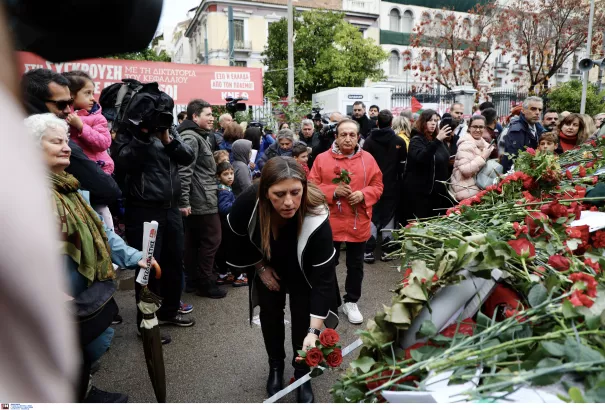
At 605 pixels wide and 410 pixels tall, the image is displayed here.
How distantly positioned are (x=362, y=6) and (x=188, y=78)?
119 feet

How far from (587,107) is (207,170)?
1272cm

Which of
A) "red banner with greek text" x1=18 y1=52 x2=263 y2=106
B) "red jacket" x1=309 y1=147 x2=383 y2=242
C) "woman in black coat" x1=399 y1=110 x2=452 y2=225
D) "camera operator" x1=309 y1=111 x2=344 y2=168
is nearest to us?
"red jacket" x1=309 y1=147 x2=383 y2=242

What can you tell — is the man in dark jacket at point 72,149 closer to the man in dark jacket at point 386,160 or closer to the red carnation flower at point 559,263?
the red carnation flower at point 559,263

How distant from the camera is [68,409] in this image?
0.64m

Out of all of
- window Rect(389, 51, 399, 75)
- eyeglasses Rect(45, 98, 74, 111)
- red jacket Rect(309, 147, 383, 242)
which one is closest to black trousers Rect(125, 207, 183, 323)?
eyeglasses Rect(45, 98, 74, 111)

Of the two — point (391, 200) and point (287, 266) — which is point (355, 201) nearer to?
point (287, 266)

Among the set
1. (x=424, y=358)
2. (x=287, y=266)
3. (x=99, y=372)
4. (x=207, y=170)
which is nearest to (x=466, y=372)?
(x=424, y=358)

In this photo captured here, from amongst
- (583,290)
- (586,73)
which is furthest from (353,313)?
(586,73)

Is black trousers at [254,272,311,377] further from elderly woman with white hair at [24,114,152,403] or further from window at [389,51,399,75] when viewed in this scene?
window at [389,51,399,75]

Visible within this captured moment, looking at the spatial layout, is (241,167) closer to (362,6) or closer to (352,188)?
(352,188)

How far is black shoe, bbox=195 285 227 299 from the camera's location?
4.91 m

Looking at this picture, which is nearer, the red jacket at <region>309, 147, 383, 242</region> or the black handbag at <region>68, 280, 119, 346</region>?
the black handbag at <region>68, 280, 119, 346</region>

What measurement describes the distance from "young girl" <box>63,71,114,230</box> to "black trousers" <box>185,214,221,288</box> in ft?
3.66

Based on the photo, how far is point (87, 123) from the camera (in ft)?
12.6
